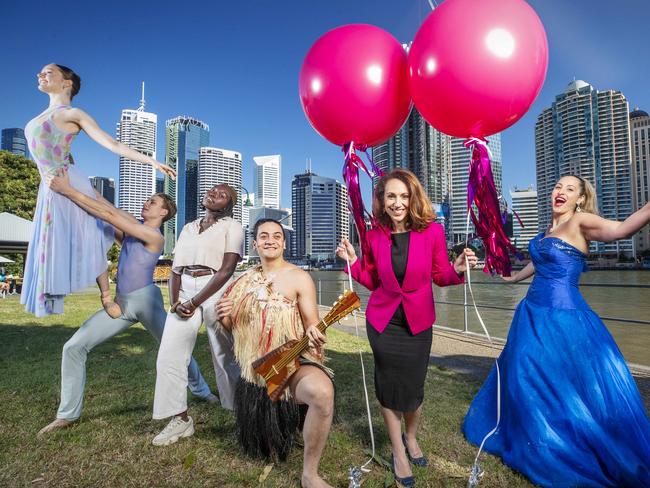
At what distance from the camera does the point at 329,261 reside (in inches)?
3841

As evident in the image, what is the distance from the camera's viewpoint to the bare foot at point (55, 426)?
281cm

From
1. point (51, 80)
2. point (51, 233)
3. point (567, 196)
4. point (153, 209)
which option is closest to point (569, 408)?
point (567, 196)

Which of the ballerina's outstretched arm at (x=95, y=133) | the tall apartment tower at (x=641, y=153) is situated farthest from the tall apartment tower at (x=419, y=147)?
the tall apartment tower at (x=641, y=153)

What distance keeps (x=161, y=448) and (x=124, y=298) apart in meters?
1.12

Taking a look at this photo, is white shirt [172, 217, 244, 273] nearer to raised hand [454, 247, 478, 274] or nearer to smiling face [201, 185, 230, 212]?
smiling face [201, 185, 230, 212]

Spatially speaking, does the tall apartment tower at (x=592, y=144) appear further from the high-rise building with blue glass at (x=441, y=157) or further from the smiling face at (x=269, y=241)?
the smiling face at (x=269, y=241)

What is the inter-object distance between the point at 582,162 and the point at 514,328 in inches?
3356

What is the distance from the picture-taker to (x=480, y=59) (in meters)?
2.16

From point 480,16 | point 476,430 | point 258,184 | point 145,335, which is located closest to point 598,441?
point 476,430

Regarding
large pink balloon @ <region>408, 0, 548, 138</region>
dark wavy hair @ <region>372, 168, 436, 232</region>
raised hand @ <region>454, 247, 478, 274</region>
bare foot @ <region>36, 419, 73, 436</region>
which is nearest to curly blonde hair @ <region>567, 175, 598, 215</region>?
large pink balloon @ <region>408, 0, 548, 138</region>

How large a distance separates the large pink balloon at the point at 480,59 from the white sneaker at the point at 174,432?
9.07ft

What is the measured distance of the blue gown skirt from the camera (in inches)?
85.0

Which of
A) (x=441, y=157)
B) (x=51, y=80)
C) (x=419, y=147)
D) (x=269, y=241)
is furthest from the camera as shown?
(x=419, y=147)

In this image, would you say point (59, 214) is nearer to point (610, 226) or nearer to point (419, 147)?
point (610, 226)
